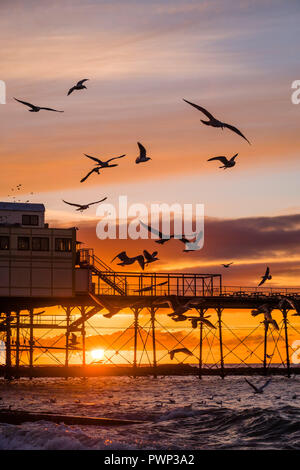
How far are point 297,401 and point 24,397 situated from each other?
2208 cm

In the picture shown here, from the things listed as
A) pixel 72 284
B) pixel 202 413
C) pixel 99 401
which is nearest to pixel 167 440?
pixel 202 413

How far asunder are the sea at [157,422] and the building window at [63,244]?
488 inches

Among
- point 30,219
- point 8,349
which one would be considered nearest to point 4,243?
point 30,219

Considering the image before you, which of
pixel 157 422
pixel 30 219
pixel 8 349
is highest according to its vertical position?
pixel 30 219

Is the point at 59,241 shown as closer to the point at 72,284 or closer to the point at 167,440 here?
the point at 72,284

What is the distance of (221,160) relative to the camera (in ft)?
144

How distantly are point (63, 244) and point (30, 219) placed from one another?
6.12m

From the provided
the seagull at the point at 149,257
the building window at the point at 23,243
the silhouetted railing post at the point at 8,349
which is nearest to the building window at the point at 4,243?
the building window at the point at 23,243

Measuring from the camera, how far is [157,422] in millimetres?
47062

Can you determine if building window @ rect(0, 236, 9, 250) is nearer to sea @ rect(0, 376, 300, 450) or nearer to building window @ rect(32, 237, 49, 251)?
building window @ rect(32, 237, 49, 251)

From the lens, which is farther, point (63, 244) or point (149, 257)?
point (63, 244)

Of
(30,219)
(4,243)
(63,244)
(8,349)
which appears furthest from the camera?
(8,349)

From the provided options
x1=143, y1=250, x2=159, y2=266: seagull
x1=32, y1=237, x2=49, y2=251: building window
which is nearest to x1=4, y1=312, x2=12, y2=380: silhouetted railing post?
x1=32, y1=237, x2=49, y2=251: building window

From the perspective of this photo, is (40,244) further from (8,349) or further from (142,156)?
(142,156)
